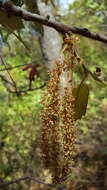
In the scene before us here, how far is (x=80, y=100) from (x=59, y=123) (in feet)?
0.44

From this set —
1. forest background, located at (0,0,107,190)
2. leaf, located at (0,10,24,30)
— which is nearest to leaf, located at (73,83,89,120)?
leaf, located at (0,10,24,30)

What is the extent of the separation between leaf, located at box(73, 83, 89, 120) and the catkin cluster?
0.07 metres

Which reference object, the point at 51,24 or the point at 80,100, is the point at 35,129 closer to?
the point at 80,100

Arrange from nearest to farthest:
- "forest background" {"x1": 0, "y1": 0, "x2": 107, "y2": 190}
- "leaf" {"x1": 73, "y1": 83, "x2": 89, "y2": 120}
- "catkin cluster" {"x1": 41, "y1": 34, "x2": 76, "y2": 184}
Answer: "catkin cluster" {"x1": 41, "y1": 34, "x2": 76, "y2": 184}
"leaf" {"x1": 73, "y1": 83, "x2": 89, "y2": 120}
"forest background" {"x1": 0, "y1": 0, "x2": 107, "y2": 190}

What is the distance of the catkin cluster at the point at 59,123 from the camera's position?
2.38ft

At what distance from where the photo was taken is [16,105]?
378cm

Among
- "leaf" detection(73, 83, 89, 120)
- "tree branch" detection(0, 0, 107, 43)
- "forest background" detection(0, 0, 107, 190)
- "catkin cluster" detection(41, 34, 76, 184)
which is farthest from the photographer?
"forest background" detection(0, 0, 107, 190)

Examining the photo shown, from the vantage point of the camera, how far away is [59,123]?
2.47 feet

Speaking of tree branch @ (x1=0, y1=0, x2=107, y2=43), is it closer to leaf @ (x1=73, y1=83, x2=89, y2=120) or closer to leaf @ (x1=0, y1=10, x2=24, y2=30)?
leaf @ (x1=0, y1=10, x2=24, y2=30)

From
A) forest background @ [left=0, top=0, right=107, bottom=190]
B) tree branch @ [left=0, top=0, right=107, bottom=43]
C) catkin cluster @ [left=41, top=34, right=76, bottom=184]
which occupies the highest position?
tree branch @ [left=0, top=0, right=107, bottom=43]

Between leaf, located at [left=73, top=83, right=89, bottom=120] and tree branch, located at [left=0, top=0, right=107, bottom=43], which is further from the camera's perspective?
leaf, located at [left=73, top=83, right=89, bottom=120]

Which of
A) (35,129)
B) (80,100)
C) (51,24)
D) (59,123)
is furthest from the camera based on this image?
(35,129)

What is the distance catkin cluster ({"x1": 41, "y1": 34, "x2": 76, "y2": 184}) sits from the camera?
73cm

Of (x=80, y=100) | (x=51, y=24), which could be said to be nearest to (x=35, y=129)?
(x=80, y=100)
